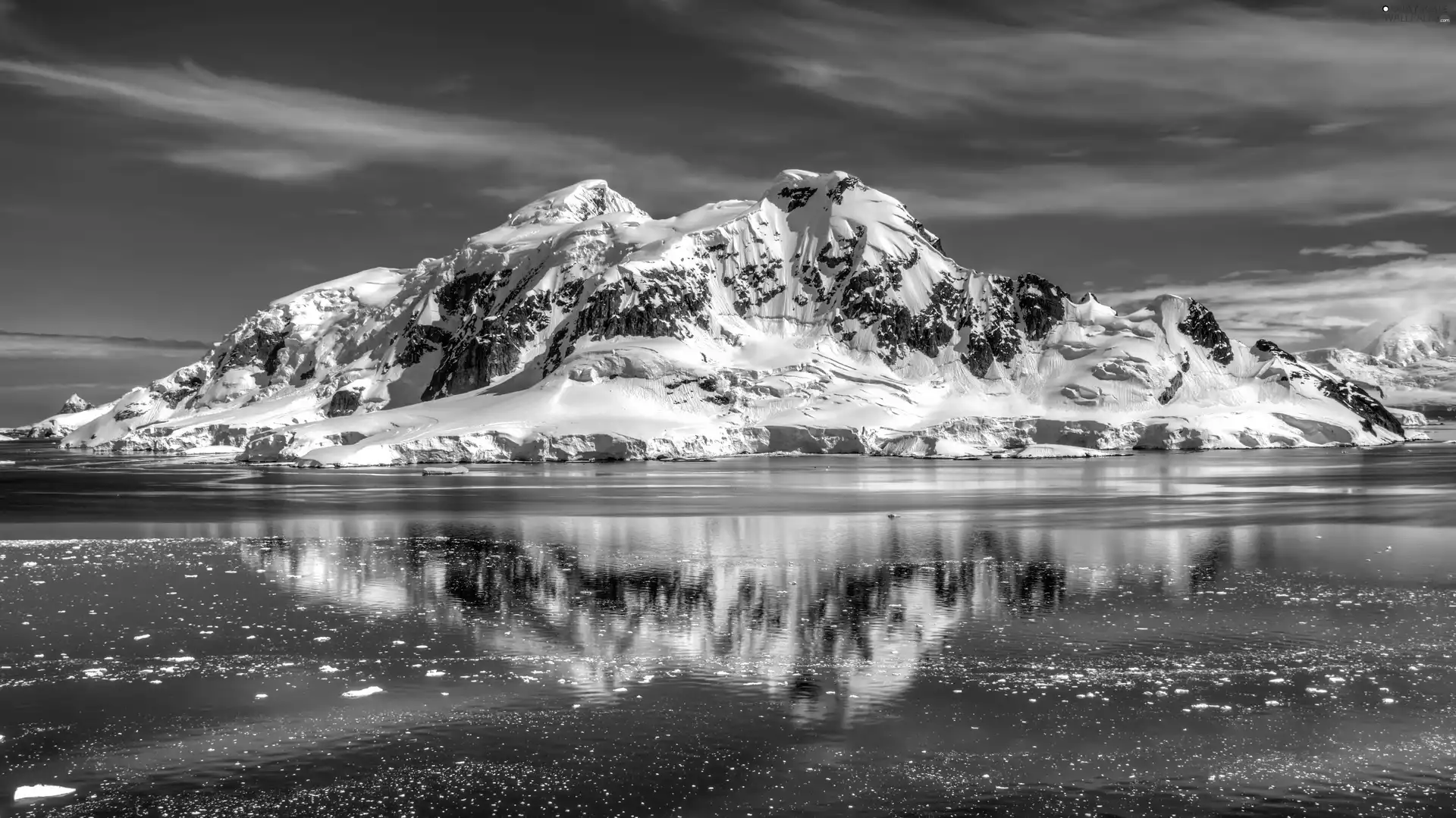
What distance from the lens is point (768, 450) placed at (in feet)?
533

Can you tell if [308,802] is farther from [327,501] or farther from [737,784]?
[327,501]

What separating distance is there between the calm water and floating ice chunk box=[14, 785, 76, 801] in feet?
1.37

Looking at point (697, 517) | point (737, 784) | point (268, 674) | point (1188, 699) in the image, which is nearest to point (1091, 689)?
point (1188, 699)

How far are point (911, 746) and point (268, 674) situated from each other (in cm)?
1437

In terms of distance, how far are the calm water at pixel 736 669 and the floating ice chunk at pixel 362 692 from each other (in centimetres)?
27

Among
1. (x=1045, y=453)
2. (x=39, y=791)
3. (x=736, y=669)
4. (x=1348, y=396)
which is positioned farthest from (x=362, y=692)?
(x=1348, y=396)

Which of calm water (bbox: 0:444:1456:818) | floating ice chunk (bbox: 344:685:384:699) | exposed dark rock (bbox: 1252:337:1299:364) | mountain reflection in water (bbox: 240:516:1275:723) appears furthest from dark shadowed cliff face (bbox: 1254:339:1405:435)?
floating ice chunk (bbox: 344:685:384:699)

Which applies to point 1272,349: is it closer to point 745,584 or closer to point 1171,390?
point 1171,390

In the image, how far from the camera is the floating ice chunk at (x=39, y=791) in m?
17.8

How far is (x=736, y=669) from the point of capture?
2567 cm

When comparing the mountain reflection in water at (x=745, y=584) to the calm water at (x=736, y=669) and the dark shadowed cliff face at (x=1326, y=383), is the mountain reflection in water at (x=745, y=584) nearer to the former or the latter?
the calm water at (x=736, y=669)

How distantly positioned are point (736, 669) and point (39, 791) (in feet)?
43.6

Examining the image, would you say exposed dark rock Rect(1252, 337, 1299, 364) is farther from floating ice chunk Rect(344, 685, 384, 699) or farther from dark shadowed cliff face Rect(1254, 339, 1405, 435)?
floating ice chunk Rect(344, 685, 384, 699)

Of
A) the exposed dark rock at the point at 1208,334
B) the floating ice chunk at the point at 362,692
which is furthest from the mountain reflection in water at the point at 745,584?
the exposed dark rock at the point at 1208,334
